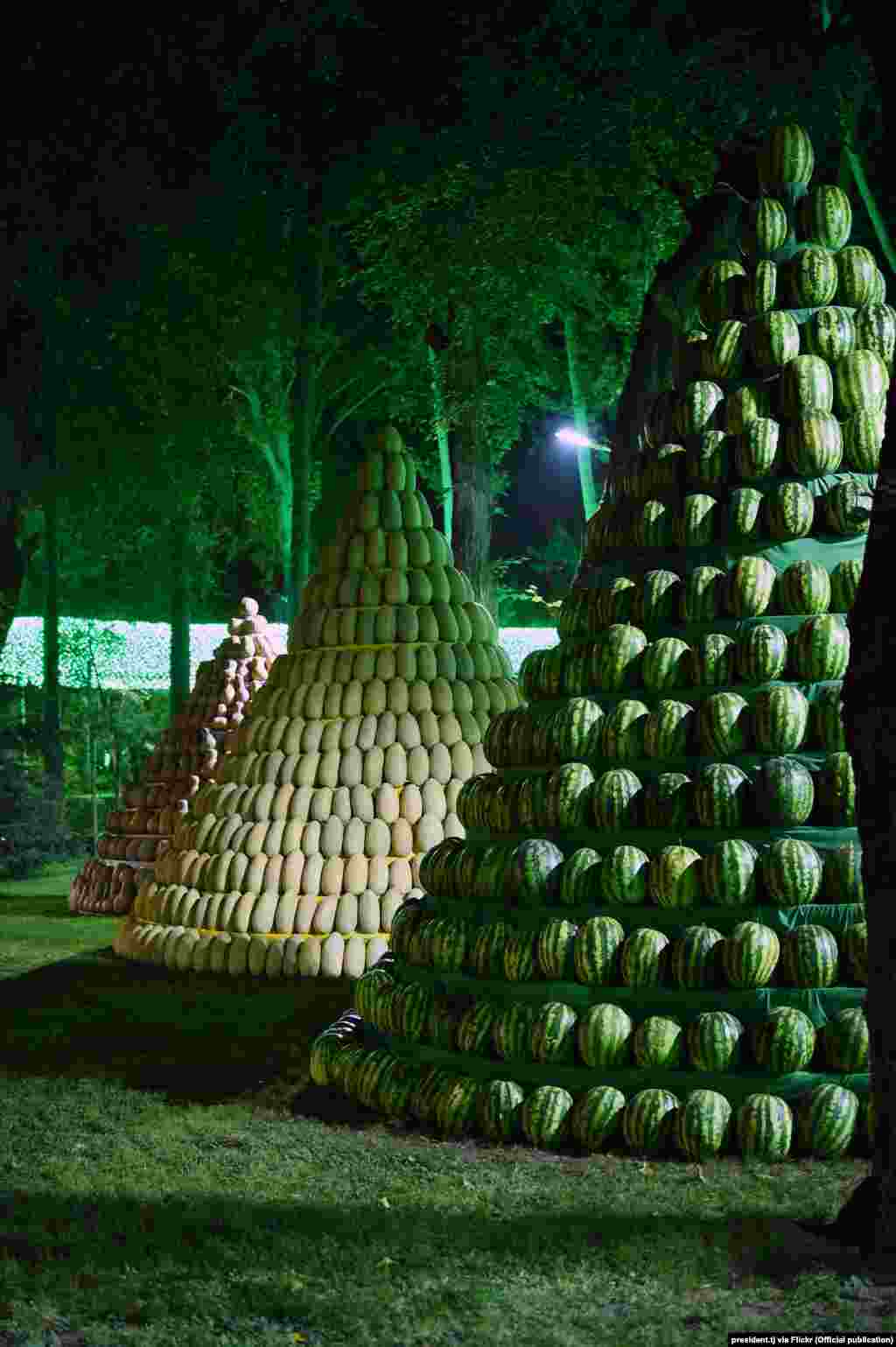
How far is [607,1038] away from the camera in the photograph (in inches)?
278

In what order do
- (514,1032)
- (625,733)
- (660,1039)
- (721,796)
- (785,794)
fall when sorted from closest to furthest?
(660,1039) → (785,794) → (721,796) → (514,1032) → (625,733)

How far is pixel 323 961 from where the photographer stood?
13.2 m

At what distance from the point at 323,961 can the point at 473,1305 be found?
8073 millimetres

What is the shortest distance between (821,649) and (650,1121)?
222 cm

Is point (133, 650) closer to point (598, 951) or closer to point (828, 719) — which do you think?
point (598, 951)

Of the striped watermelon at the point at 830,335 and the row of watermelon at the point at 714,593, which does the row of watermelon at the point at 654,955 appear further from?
the striped watermelon at the point at 830,335

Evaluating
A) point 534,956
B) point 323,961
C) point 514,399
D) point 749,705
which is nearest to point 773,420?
point 749,705

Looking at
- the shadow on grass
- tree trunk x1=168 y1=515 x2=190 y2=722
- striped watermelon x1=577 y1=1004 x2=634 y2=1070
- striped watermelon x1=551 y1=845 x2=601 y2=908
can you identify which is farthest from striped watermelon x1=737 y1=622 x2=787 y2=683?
tree trunk x1=168 y1=515 x2=190 y2=722

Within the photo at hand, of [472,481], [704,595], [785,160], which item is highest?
[472,481]

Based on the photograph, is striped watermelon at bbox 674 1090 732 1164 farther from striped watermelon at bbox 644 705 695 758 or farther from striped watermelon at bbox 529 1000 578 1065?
striped watermelon at bbox 644 705 695 758

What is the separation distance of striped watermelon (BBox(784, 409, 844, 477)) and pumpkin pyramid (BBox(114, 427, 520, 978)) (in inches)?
235

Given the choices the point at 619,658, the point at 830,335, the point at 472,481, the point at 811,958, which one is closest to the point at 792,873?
the point at 811,958

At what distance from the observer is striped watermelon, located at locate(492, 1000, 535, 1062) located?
23.9 ft

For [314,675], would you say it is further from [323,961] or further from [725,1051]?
[725,1051]
